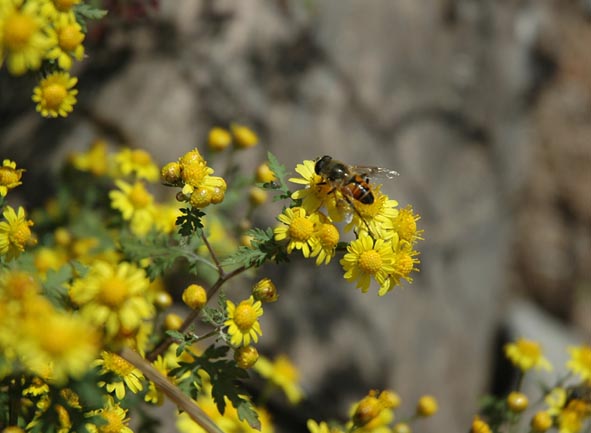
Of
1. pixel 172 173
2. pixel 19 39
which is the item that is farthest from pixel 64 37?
pixel 172 173

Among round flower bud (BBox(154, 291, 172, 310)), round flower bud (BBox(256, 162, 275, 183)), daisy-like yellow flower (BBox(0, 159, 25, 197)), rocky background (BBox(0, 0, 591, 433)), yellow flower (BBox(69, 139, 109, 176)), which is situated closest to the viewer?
daisy-like yellow flower (BBox(0, 159, 25, 197))

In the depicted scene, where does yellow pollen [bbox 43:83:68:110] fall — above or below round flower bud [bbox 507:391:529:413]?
above

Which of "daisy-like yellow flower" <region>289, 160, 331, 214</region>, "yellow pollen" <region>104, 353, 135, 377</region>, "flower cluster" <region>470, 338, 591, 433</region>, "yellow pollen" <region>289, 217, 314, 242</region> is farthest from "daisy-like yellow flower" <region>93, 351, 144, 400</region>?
"flower cluster" <region>470, 338, 591, 433</region>

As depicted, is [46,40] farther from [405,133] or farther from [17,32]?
[405,133]

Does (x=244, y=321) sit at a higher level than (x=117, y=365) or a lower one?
higher

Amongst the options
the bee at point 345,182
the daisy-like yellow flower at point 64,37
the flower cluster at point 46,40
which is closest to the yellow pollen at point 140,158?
the flower cluster at point 46,40

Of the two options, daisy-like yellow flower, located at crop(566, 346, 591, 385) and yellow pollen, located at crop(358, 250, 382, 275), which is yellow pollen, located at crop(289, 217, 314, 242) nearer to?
yellow pollen, located at crop(358, 250, 382, 275)

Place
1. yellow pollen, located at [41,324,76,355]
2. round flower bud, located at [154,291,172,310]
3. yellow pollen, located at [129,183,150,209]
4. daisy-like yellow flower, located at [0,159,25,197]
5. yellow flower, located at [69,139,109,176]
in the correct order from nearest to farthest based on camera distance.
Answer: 1. yellow pollen, located at [41,324,76,355]
2. daisy-like yellow flower, located at [0,159,25,197]
3. round flower bud, located at [154,291,172,310]
4. yellow pollen, located at [129,183,150,209]
5. yellow flower, located at [69,139,109,176]

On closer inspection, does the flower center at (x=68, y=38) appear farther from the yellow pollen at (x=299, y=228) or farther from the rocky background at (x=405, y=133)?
the rocky background at (x=405, y=133)

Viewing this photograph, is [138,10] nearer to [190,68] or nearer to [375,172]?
[190,68]
